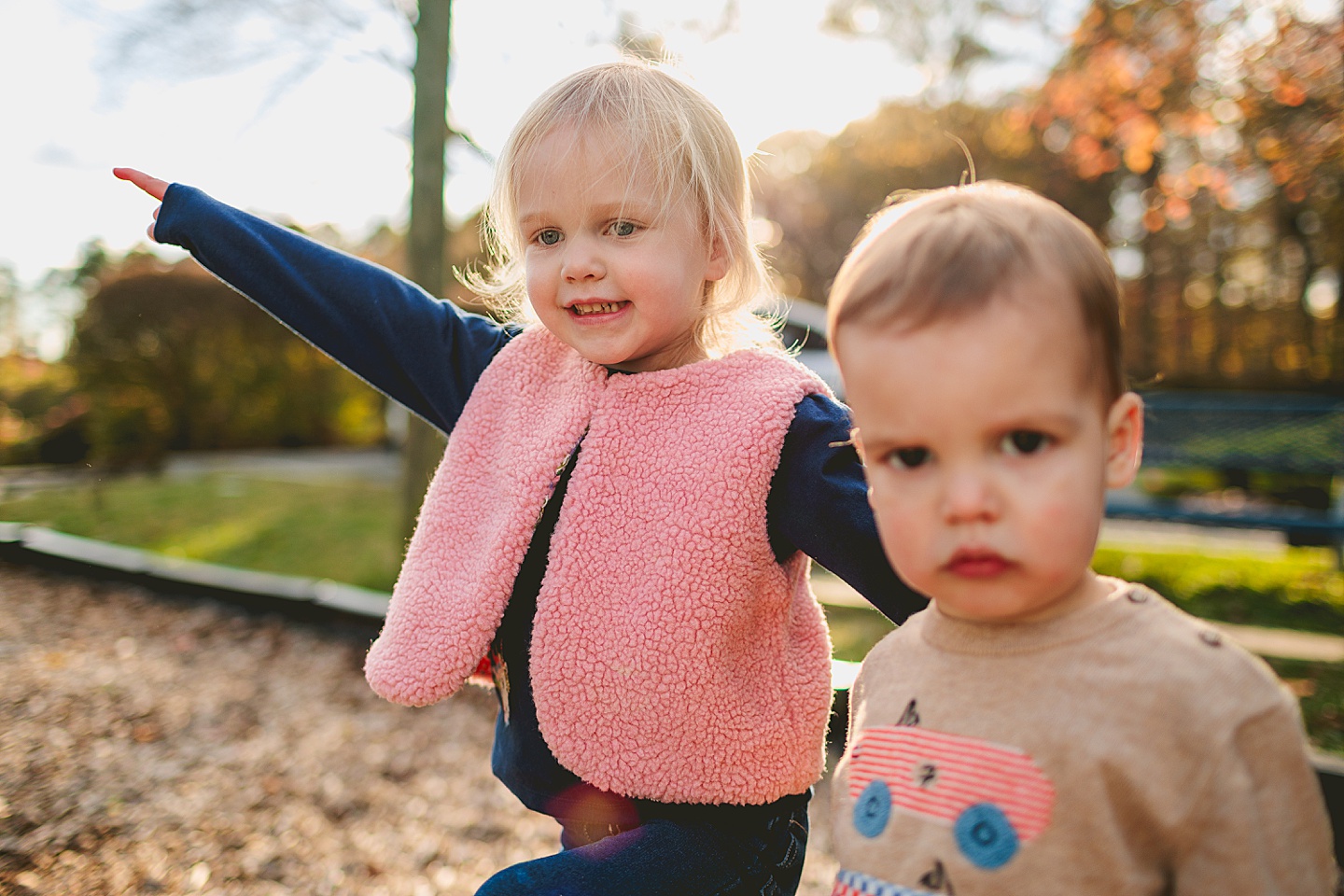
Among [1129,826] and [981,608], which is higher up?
[981,608]

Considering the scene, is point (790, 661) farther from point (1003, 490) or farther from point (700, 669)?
point (1003, 490)

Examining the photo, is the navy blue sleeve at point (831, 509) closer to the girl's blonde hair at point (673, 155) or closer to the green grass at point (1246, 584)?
the girl's blonde hair at point (673, 155)

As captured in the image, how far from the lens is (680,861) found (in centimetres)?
138

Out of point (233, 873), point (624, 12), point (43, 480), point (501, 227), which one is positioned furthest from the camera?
point (43, 480)

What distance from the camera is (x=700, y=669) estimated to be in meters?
1.38

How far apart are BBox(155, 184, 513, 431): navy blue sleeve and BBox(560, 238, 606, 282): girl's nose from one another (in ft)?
1.25

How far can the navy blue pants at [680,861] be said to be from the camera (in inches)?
52.5

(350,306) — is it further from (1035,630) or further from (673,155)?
(1035,630)

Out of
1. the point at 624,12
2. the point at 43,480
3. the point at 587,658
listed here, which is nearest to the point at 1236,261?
the point at 624,12

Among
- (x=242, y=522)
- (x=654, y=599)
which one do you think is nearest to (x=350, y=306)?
(x=654, y=599)

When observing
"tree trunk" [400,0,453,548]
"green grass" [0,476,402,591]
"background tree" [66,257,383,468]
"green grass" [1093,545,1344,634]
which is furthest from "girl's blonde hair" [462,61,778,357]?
"background tree" [66,257,383,468]

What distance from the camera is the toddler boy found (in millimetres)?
851

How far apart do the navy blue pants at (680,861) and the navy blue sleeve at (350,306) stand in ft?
2.63

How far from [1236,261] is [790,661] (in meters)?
20.6
